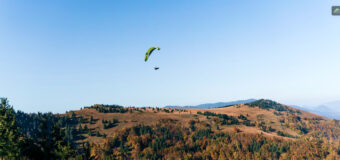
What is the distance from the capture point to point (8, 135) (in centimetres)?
2997

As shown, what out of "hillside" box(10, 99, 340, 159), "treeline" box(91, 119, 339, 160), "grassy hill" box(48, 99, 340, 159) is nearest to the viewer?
"treeline" box(91, 119, 339, 160)

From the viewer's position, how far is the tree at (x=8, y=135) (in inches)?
1170

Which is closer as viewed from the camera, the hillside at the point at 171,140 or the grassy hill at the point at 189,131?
the hillside at the point at 171,140

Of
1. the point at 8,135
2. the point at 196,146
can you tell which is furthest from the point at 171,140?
the point at 8,135

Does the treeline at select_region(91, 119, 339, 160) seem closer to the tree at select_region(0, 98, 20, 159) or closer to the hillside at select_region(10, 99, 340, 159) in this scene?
the hillside at select_region(10, 99, 340, 159)

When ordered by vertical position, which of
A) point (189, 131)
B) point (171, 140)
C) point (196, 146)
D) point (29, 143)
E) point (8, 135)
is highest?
point (8, 135)

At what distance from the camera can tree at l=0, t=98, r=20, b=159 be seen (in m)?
29.7

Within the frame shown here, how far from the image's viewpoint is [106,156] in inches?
2196

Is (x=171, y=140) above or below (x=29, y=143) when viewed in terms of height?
below

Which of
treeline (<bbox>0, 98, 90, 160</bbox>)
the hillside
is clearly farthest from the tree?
the hillside

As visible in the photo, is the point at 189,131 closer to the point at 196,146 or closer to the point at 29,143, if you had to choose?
the point at 196,146

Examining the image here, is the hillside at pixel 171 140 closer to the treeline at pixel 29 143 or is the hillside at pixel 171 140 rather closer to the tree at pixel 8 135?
the treeline at pixel 29 143

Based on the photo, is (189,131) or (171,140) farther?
(189,131)

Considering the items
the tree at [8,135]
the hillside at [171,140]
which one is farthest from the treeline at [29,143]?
the hillside at [171,140]
